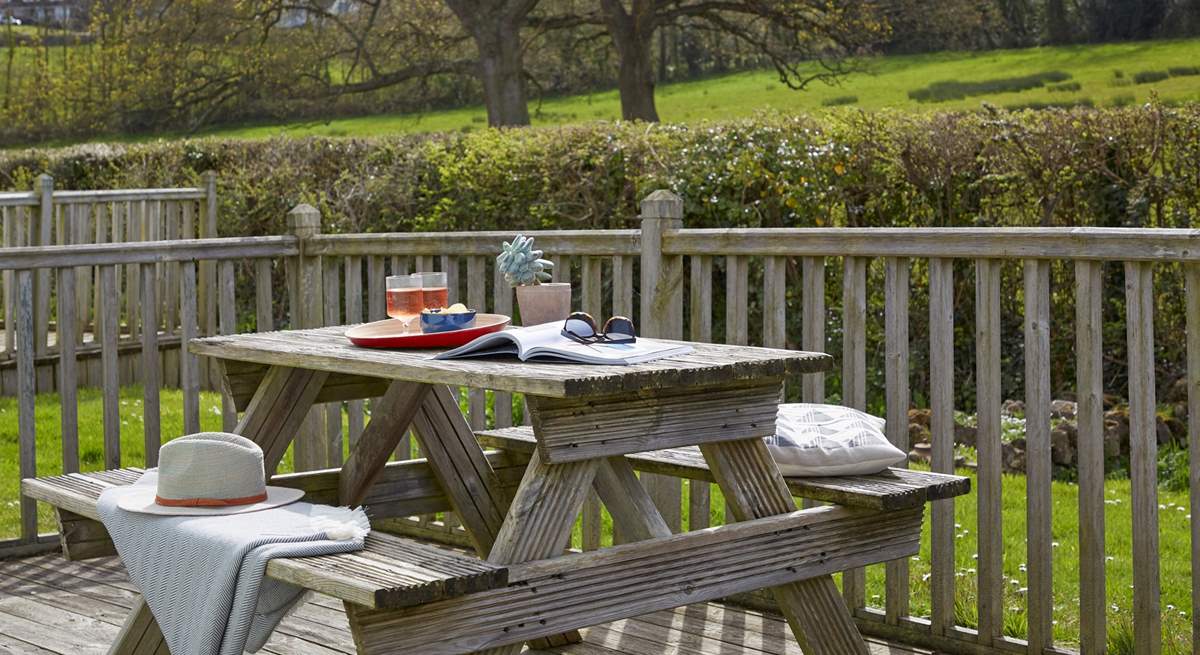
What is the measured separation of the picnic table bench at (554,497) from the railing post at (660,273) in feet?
2.73

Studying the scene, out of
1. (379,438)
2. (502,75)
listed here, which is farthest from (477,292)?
(502,75)

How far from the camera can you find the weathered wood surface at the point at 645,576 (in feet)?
9.51

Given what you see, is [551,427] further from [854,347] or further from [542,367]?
[854,347]

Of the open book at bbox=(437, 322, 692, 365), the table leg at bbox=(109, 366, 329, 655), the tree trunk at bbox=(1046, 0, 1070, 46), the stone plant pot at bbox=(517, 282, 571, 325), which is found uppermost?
the tree trunk at bbox=(1046, 0, 1070, 46)

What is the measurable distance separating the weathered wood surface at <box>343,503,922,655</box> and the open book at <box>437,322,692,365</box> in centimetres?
44

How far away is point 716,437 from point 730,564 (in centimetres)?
A: 32

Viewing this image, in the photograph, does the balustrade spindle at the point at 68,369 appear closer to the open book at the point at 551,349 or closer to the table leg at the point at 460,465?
the table leg at the point at 460,465

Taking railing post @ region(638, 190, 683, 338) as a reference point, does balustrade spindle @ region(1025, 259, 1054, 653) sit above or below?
below

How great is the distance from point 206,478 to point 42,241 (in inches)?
304

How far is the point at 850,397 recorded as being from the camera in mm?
4574

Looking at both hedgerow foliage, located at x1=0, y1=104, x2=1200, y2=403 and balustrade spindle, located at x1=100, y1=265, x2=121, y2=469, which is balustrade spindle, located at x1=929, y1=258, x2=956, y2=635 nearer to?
balustrade spindle, located at x1=100, y1=265, x2=121, y2=469

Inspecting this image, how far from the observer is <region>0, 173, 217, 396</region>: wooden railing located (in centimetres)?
1013

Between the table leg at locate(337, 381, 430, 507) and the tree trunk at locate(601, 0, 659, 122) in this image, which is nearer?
the table leg at locate(337, 381, 430, 507)

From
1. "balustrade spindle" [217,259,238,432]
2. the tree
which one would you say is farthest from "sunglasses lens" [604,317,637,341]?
the tree
